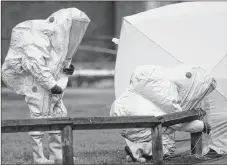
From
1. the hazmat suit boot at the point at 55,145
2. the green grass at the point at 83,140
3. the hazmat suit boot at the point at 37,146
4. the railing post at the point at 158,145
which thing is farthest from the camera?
the green grass at the point at 83,140

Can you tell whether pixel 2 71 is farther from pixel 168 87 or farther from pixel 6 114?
pixel 6 114

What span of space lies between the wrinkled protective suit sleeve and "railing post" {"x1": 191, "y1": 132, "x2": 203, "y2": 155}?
2.13 metres

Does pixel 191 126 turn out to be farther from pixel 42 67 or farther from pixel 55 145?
pixel 42 67

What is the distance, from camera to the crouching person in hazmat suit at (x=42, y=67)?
403 inches

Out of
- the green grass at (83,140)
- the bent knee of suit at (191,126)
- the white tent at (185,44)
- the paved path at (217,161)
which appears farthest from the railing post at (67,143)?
the white tent at (185,44)

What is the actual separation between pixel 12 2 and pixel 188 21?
41.7 ft

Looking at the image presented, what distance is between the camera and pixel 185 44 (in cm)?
1202

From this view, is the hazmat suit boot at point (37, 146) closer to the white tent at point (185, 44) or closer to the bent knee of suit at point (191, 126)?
the bent knee of suit at point (191, 126)

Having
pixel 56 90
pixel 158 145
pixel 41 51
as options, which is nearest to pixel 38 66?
pixel 41 51

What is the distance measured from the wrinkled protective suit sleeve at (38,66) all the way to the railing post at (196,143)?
2128 millimetres

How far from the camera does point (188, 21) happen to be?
12203 mm

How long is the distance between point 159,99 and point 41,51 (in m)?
1.58

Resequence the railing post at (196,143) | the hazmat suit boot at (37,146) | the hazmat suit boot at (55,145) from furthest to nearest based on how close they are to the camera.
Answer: the railing post at (196,143)
the hazmat suit boot at (55,145)
the hazmat suit boot at (37,146)

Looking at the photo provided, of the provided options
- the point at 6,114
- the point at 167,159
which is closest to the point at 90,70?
the point at 6,114
